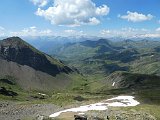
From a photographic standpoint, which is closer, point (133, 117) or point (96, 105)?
point (133, 117)

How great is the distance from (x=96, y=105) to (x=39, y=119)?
4587 cm

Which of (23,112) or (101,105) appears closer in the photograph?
(23,112)

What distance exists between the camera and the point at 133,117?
3558 inches

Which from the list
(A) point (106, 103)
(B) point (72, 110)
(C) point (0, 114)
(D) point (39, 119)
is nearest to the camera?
(D) point (39, 119)

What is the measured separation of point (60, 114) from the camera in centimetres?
10300

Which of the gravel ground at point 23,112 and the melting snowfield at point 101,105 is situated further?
the melting snowfield at point 101,105

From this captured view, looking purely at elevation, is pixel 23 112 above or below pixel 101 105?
above

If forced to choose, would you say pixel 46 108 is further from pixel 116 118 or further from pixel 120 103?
pixel 116 118

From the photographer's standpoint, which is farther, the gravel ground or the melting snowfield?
the melting snowfield

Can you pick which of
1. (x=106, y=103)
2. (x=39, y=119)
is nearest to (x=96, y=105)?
(x=106, y=103)

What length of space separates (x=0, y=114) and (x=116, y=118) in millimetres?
39894

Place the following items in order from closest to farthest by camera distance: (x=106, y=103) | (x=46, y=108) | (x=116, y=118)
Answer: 1. (x=116, y=118)
2. (x=46, y=108)
3. (x=106, y=103)

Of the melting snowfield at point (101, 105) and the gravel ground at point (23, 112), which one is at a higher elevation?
the gravel ground at point (23, 112)

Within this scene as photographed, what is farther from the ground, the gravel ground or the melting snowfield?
the gravel ground
